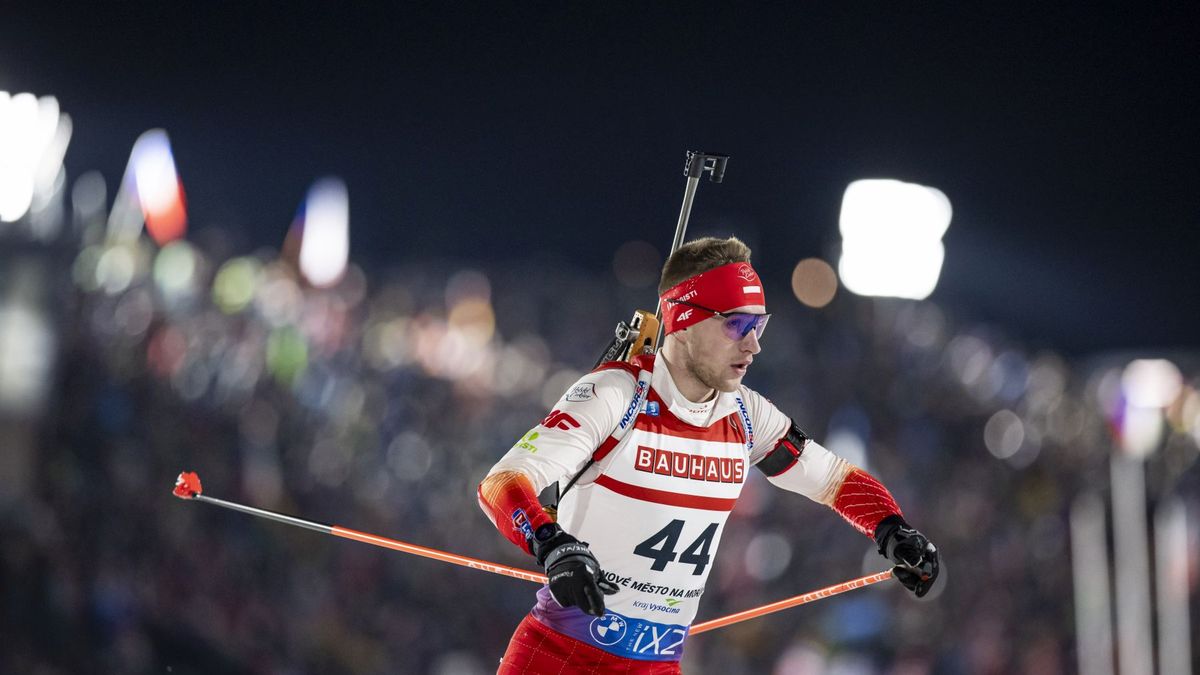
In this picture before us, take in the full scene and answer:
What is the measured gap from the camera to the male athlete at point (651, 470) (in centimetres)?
381

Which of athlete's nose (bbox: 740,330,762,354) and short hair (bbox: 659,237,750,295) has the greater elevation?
short hair (bbox: 659,237,750,295)

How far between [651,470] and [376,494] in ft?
29.2

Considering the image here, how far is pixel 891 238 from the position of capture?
20531mm

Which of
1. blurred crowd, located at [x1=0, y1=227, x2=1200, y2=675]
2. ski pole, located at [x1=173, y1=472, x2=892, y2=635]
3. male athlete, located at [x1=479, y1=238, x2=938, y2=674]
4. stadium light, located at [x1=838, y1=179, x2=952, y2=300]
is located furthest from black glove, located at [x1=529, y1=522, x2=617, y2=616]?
stadium light, located at [x1=838, y1=179, x2=952, y2=300]

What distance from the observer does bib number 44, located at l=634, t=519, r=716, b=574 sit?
3.88 meters

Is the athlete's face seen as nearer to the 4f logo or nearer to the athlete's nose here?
the athlete's nose

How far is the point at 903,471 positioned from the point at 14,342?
1050cm

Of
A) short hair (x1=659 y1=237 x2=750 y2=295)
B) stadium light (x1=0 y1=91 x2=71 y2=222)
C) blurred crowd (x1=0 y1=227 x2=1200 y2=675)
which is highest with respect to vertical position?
stadium light (x1=0 y1=91 x2=71 y2=222)

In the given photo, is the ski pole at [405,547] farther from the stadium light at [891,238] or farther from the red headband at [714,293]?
the stadium light at [891,238]

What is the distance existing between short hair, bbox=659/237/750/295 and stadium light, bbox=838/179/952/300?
1627cm

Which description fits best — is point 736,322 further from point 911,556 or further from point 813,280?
point 813,280

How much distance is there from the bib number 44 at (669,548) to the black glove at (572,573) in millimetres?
507

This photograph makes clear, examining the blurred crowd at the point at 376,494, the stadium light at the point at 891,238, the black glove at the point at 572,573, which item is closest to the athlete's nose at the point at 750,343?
the black glove at the point at 572,573

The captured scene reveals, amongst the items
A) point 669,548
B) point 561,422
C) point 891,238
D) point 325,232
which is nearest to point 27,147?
point 325,232
